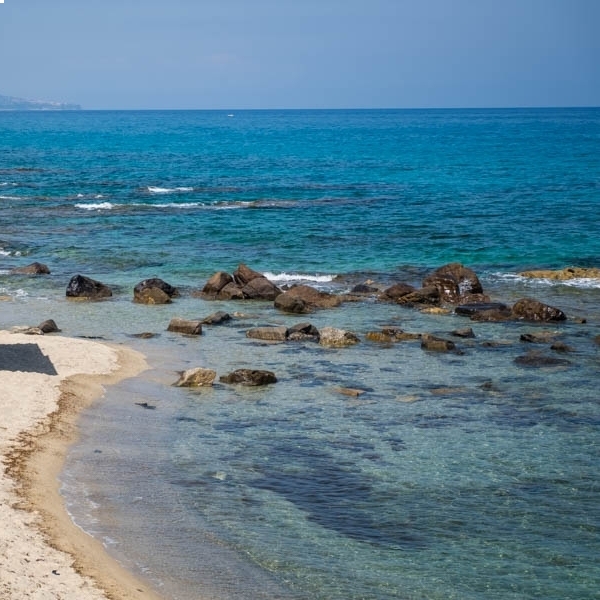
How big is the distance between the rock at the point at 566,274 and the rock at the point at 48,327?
19091mm

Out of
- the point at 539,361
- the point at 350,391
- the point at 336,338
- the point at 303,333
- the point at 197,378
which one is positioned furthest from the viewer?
the point at 303,333

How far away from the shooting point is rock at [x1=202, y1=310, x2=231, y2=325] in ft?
102

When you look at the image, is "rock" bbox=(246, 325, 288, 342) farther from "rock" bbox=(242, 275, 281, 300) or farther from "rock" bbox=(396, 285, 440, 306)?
"rock" bbox=(396, 285, 440, 306)

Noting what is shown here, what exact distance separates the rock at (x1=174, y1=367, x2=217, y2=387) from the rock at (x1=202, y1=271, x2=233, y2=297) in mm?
11692

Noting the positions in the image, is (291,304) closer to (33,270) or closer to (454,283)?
(454,283)

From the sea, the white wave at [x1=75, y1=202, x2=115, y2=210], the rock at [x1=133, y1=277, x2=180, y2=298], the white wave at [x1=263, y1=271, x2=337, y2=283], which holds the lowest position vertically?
the sea

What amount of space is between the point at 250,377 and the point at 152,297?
10956 millimetres

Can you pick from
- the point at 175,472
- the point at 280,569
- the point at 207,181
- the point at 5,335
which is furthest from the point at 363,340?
the point at 207,181

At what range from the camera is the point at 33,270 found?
39906mm

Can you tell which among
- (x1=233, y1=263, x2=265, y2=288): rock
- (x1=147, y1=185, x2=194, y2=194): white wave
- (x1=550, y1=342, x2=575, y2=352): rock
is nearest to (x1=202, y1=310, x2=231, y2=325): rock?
(x1=233, y1=263, x2=265, y2=288): rock

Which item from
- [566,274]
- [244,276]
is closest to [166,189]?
[244,276]

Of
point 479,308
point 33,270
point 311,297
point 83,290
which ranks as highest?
point 479,308

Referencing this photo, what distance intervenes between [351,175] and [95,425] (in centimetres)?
6305

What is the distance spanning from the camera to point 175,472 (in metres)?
18.1
